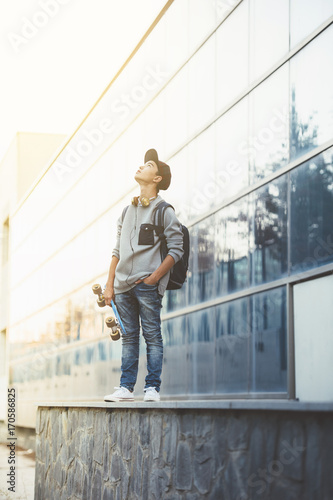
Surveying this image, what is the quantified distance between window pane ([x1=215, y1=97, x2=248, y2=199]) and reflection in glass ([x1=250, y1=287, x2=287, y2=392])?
1.41 metres

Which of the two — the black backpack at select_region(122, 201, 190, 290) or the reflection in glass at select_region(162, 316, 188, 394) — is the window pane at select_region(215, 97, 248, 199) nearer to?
the reflection in glass at select_region(162, 316, 188, 394)

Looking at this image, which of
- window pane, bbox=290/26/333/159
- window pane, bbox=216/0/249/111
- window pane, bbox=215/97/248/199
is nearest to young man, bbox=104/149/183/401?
window pane, bbox=290/26/333/159

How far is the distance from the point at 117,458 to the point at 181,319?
15.5ft

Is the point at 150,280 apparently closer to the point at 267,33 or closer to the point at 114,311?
the point at 114,311

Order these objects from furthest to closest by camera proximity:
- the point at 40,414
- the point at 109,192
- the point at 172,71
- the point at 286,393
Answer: the point at 109,192 < the point at 172,71 < the point at 40,414 < the point at 286,393

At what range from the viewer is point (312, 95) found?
7473 mm

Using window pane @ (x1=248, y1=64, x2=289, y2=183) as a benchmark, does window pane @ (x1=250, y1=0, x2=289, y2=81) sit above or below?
above

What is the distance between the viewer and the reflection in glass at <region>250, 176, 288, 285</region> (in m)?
7.97

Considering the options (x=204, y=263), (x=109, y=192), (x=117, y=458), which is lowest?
(x=117, y=458)

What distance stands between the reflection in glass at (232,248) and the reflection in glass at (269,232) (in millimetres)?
205

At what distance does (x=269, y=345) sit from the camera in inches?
316

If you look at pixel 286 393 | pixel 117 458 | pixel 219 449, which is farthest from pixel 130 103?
pixel 219 449

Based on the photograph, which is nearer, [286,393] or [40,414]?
[286,393]

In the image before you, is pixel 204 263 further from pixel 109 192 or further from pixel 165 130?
pixel 109 192
